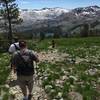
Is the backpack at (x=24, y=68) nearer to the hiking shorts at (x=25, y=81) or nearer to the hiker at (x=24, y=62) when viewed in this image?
the hiker at (x=24, y=62)

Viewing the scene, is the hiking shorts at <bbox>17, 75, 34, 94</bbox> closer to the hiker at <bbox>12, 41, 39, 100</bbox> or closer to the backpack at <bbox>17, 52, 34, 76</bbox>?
the hiker at <bbox>12, 41, 39, 100</bbox>

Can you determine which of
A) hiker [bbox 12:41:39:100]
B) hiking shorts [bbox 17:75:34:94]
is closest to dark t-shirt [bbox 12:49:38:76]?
hiker [bbox 12:41:39:100]

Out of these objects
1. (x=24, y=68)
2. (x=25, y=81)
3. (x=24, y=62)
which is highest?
(x=24, y=62)

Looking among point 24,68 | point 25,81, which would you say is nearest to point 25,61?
point 24,68

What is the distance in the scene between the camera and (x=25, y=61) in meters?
15.8

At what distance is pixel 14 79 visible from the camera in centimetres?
2412

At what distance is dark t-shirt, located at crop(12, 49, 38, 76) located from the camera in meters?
15.8

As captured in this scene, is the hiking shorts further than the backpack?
Yes

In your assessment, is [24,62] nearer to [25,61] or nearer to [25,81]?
[25,61]

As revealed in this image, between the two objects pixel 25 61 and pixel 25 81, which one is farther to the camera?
pixel 25 81

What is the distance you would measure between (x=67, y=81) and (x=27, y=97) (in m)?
5.88

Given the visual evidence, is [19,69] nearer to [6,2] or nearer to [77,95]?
[77,95]

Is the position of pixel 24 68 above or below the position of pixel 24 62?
below

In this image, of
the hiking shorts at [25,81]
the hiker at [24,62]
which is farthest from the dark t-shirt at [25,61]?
the hiking shorts at [25,81]
